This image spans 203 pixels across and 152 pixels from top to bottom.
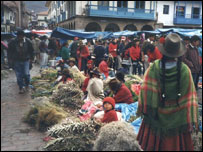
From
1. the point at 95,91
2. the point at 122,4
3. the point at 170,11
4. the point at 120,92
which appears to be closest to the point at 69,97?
the point at 95,91

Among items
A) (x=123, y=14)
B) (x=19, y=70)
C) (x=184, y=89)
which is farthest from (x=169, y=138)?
(x=123, y=14)

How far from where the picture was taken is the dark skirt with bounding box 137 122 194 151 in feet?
10.6

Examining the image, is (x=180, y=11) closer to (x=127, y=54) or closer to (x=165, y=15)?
(x=165, y=15)

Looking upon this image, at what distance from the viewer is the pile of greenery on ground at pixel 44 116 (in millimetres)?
5660

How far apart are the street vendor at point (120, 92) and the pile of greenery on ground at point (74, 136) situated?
1522 mm

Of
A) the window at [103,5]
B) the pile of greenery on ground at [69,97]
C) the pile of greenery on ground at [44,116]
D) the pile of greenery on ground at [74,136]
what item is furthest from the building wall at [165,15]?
the pile of greenery on ground at [74,136]

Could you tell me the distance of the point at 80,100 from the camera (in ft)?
22.8

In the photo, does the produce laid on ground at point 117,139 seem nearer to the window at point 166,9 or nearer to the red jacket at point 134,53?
the red jacket at point 134,53

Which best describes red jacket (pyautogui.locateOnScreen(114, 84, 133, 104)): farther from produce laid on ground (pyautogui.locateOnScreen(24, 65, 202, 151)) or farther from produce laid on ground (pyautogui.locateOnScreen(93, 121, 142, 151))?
produce laid on ground (pyautogui.locateOnScreen(93, 121, 142, 151))

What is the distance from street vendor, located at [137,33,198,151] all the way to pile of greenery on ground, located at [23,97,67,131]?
2.80 m

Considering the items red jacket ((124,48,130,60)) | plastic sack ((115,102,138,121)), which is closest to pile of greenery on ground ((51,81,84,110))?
plastic sack ((115,102,138,121))

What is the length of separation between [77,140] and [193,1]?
37.6 metres

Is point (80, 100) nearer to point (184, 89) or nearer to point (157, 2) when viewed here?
point (184, 89)

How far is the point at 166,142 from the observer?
325 cm
